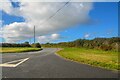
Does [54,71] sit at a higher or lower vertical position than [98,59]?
lower

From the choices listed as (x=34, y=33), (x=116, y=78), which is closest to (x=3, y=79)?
(x=116, y=78)

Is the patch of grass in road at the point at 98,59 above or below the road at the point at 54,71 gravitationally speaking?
above

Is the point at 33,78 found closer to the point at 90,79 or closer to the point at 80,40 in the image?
the point at 90,79

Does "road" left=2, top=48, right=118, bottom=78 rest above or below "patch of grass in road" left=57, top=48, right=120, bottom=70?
below

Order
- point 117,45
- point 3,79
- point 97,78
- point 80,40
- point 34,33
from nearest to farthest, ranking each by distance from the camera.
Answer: point 3,79 < point 97,78 < point 117,45 < point 34,33 < point 80,40

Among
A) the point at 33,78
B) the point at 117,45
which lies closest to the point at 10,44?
the point at 117,45

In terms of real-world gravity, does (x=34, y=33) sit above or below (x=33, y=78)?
above

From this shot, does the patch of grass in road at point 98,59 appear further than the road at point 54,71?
Yes

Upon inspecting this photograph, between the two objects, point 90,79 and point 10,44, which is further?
point 10,44

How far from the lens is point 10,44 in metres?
96.8

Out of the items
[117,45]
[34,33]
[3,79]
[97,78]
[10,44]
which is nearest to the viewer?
[3,79]

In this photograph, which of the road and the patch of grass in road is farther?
the patch of grass in road

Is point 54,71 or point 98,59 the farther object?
point 98,59

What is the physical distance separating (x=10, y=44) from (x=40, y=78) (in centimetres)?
8886
